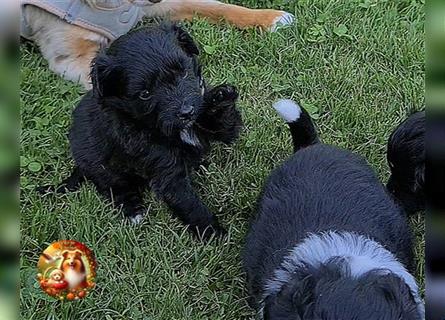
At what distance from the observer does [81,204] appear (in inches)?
113

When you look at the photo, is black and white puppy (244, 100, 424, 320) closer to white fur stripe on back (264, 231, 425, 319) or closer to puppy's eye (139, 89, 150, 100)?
white fur stripe on back (264, 231, 425, 319)

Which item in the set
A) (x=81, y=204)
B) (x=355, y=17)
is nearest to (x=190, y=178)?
(x=81, y=204)

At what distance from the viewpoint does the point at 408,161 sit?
8.07 feet

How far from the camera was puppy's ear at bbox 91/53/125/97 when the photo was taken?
2543 mm

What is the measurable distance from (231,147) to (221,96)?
48 cm

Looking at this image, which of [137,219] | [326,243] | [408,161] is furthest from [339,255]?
[137,219]

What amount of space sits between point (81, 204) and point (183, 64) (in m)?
0.80

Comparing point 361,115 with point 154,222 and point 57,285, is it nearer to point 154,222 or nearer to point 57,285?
point 154,222

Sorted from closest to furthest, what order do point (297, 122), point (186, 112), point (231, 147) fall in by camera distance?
point (186, 112), point (297, 122), point (231, 147)

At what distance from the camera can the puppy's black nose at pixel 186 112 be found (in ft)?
8.32
